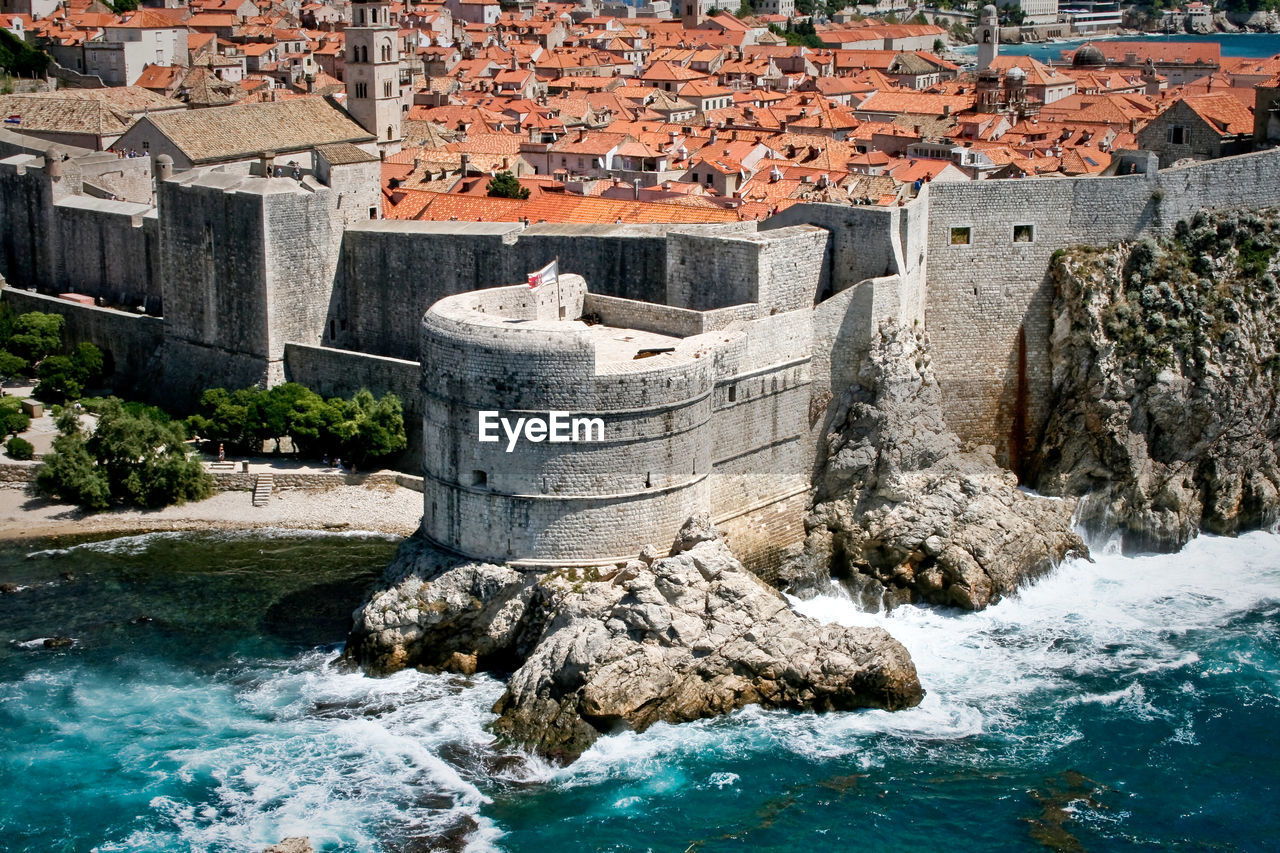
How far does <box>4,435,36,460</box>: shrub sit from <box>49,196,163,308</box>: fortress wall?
670 centimetres

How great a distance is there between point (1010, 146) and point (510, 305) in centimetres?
4425

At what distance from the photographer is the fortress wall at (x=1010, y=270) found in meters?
42.2

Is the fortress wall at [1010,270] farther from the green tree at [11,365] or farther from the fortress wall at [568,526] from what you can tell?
the green tree at [11,365]

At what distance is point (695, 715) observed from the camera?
3372 cm

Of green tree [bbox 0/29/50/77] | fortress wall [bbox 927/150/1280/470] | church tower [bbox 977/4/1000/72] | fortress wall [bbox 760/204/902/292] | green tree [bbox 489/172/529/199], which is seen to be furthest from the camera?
church tower [bbox 977/4/1000/72]

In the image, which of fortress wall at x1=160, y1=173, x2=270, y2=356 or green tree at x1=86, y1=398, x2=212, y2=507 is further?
fortress wall at x1=160, y1=173, x2=270, y2=356

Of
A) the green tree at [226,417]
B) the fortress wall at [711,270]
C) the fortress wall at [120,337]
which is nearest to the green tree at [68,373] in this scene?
the fortress wall at [120,337]

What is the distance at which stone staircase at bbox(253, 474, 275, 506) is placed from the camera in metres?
45.0

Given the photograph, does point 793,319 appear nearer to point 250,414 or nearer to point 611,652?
point 611,652

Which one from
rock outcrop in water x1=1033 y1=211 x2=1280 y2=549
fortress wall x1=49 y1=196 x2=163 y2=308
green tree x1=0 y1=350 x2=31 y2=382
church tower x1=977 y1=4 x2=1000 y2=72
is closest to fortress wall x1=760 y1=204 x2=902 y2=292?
rock outcrop in water x1=1033 y1=211 x2=1280 y2=549

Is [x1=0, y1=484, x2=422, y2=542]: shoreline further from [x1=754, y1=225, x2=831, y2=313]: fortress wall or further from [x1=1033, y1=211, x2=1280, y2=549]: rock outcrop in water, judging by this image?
[x1=1033, y1=211, x2=1280, y2=549]: rock outcrop in water

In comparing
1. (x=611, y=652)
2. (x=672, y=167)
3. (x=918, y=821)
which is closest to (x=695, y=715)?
(x=611, y=652)

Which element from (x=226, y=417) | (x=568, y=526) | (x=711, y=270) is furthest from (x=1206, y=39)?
(x=568, y=526)

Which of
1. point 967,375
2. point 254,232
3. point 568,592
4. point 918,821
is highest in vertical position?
point 254,232
